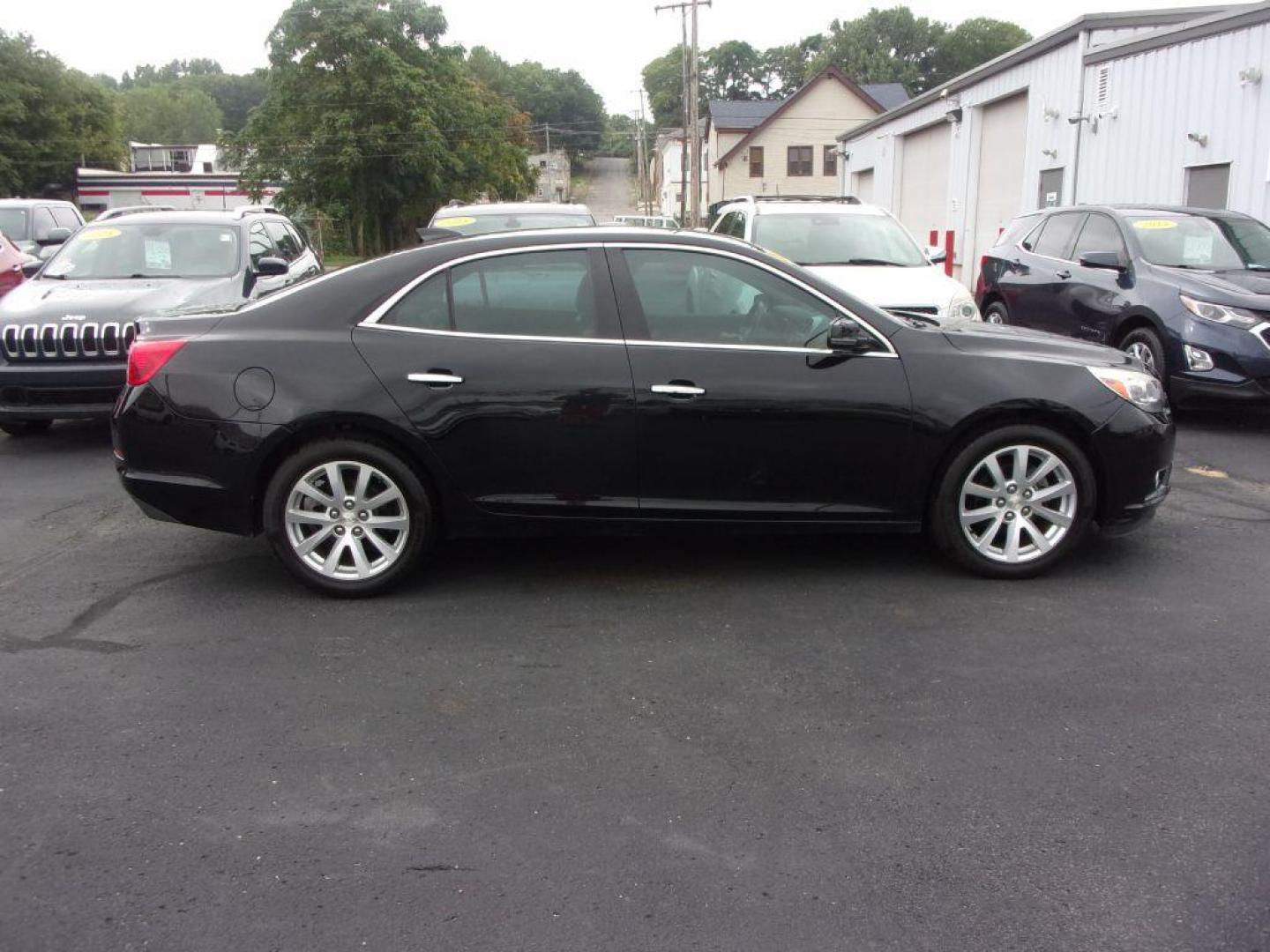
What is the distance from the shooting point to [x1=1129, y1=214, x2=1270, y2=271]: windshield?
9109mm

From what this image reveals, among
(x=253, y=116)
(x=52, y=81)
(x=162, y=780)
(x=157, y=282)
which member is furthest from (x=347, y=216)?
(x=162, y=780)

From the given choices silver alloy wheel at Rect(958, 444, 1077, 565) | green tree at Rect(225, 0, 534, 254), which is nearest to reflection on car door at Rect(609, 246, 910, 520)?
silver alloy wheel at Rect(958, 444, 1077, 565)

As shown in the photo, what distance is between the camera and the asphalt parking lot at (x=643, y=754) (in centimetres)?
271

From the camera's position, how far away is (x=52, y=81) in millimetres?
62812

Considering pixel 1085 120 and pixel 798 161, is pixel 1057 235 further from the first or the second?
pixel 798 161

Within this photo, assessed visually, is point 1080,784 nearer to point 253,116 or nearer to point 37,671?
point 37,671

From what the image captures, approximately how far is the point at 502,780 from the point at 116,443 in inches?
110

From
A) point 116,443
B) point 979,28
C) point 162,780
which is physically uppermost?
point 979,28

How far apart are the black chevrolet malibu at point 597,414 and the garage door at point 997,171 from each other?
54.2ft

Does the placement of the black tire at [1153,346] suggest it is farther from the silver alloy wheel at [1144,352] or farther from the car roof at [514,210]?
the car roof at [514,210]

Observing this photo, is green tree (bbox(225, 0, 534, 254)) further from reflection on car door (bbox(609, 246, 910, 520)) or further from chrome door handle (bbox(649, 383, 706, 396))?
chrome door handle (bbox(649, 383, 706, 396))

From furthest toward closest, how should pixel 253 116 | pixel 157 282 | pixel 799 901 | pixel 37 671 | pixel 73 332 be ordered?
pixel 253 116 → pixel 157 282 → pixel 73 332 → pixel 37 671 → pixel 799 901

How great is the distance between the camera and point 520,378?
4793mm

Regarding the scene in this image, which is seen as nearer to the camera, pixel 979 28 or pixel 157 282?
pixel 157 282
